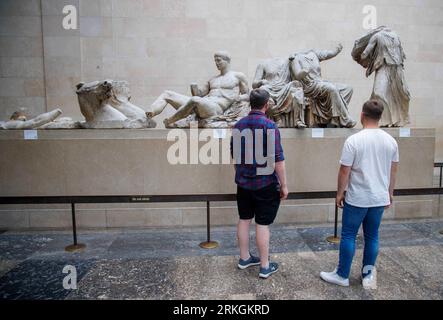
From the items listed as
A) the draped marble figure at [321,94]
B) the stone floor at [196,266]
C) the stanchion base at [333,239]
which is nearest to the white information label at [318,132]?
the draped marble figure at [321,94]

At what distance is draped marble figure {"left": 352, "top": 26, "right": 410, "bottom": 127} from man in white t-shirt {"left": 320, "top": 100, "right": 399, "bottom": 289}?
2668 mm

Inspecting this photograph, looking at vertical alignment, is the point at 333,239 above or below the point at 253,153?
below

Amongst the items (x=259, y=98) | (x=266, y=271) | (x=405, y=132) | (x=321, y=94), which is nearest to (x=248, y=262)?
(x=266, y=271)

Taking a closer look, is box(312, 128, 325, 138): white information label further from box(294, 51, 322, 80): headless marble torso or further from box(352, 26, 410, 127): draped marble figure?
box(352, 26, 410, 127): draped marble figure

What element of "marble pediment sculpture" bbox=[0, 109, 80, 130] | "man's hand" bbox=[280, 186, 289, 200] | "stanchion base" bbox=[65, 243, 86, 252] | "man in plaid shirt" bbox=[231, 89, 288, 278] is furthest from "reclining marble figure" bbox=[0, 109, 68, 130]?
"man's hand" bbox=[280, 186, 289, 200]

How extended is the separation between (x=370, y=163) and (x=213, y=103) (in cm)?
271

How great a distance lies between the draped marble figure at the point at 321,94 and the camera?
4.51 meters

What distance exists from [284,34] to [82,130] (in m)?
5.97

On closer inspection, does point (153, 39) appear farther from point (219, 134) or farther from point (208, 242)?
point (208, 242)

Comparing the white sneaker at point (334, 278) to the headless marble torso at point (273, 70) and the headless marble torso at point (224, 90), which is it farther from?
the headless marble torso at point (273, 70)

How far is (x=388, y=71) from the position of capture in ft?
15.3

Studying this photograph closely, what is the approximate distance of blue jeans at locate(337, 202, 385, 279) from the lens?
2439 millimetres

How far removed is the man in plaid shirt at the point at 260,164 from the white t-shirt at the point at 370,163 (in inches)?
22.5
